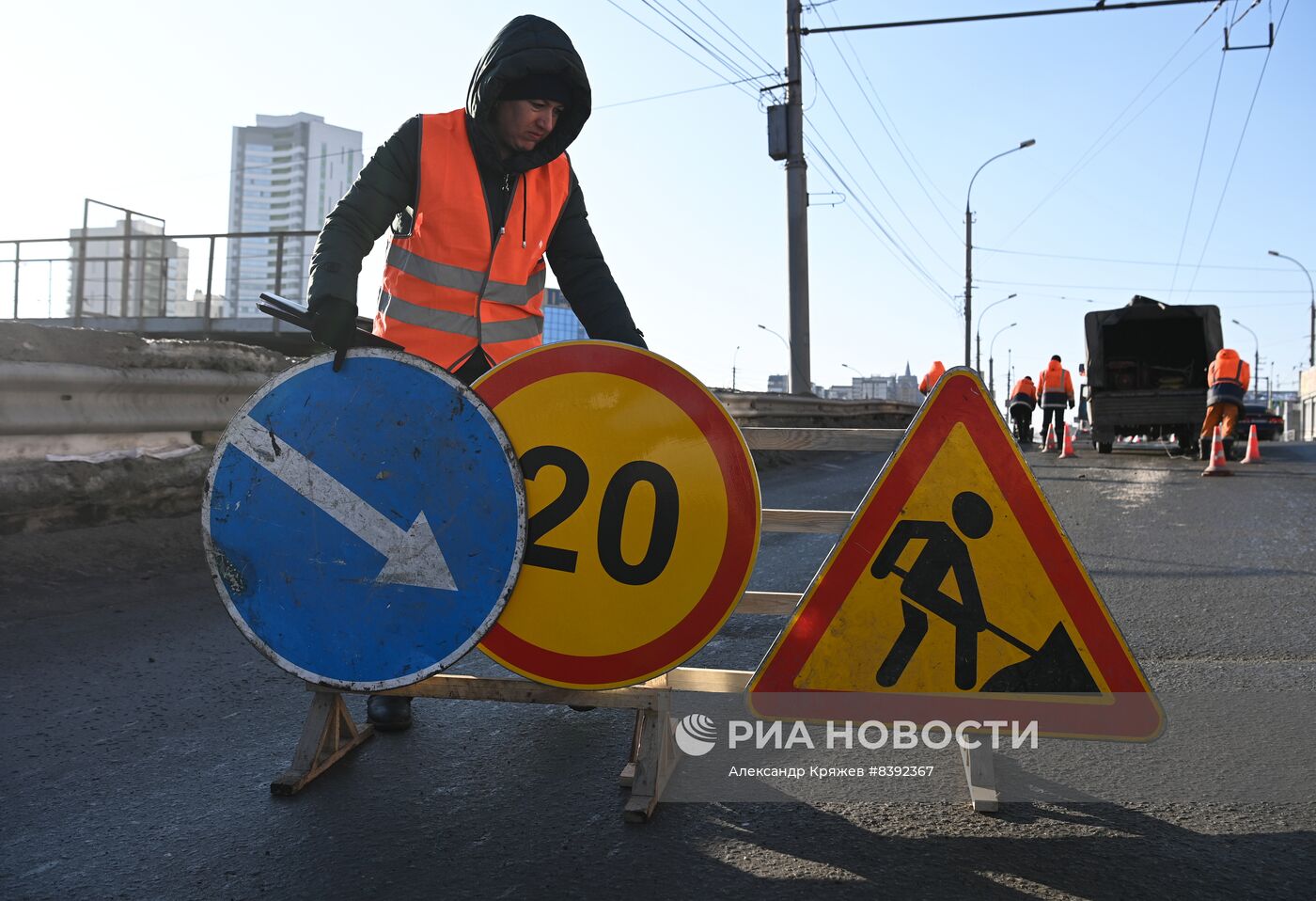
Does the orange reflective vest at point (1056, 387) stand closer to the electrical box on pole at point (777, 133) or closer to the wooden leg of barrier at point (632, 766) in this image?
the electrical box on pole at point (777, 133)

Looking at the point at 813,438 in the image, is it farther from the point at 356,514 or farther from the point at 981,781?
the point at 356,514

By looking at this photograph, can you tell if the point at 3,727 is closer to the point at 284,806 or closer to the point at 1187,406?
the point at 284,806

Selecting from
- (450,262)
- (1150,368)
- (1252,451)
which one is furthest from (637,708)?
(1150,368)

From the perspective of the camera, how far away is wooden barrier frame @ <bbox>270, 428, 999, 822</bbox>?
243 cm

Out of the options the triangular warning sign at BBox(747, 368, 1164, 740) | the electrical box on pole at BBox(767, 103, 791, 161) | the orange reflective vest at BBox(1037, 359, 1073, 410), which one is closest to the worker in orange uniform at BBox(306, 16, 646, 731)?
the triangular warning sign at BBox(747, 368, 1164, 740)

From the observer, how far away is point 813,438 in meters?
2.87

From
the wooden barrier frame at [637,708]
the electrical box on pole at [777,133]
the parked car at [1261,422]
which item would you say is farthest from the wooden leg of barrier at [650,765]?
the parked car at [1261,422]

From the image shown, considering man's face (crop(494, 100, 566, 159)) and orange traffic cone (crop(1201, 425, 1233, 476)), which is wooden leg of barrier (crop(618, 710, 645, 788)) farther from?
orange traffic cone (crop(1201, 425, 1233, 476))

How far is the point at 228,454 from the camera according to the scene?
95.3 inches

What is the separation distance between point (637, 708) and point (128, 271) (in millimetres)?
20845

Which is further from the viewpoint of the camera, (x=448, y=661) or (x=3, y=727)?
(x=3, y=727)

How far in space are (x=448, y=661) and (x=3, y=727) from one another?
4.84ft

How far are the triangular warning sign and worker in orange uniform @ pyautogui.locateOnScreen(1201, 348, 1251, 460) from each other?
13.6m

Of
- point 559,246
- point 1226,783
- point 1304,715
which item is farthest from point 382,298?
point 1304,715
